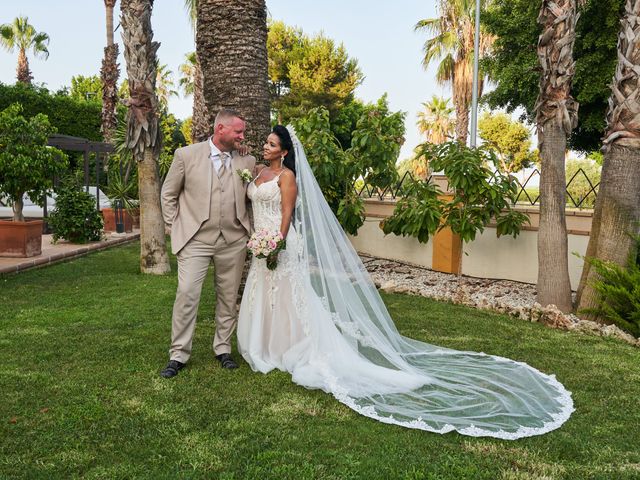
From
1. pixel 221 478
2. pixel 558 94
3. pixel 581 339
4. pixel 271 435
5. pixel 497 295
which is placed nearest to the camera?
pixel 221 478

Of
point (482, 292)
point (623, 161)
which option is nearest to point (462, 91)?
point (482, 292)

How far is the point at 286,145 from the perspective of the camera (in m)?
5.21

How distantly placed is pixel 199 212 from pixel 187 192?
198mm

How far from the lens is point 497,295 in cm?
962

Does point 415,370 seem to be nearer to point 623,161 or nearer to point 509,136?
point 623,161

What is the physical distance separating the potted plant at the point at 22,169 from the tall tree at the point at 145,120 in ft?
7.08

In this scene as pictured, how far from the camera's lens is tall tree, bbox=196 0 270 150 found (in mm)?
6695

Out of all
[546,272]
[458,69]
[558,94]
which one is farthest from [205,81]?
[458,69]

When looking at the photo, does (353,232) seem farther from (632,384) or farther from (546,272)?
(632,384)

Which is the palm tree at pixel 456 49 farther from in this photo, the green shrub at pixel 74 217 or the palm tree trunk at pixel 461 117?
the green shrub at pixel 74 217

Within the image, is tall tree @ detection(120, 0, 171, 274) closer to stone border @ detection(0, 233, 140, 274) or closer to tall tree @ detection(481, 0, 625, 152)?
stone border @ detection(0, 233, 140, 274)

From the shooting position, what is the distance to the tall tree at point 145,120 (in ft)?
34.2

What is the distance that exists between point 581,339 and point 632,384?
1740mm

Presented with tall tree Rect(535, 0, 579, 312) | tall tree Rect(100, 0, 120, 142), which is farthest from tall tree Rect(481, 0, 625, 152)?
tall tree Rect(100, 0, 120, 142)
